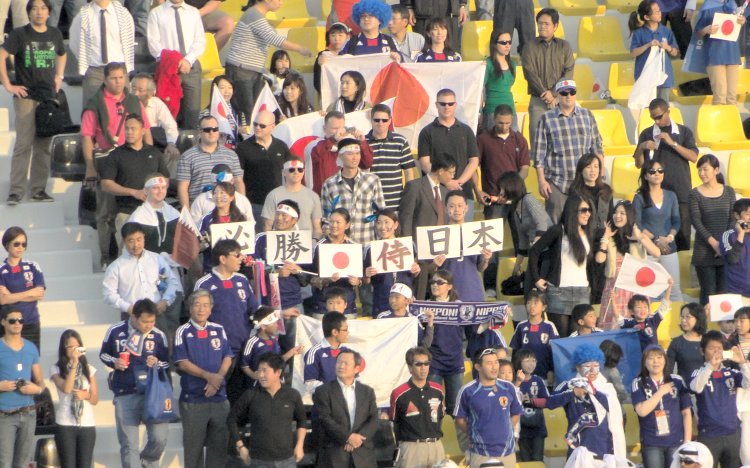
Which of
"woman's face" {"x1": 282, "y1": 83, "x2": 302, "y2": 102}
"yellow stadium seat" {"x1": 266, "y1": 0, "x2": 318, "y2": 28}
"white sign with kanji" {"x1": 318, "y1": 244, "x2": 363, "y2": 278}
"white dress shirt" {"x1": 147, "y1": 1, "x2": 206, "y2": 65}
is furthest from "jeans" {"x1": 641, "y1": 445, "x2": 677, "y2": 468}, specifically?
"yellow stadium seat" {"x1": 266, "y1": 0, "x2": 318, "y2": 28}

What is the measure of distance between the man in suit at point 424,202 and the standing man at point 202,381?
205cm

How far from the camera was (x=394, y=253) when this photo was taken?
14.5m

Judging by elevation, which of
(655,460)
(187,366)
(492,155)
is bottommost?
(655,460)

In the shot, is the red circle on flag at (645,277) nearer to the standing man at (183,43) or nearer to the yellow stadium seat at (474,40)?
the standing man at (183,43)

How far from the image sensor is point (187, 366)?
44.9 ft

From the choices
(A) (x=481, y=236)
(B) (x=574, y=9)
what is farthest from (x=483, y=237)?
(B) (x=574, y=9)

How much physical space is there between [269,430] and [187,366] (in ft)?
2.62

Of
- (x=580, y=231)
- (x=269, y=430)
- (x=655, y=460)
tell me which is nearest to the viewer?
(x=269, y=430)

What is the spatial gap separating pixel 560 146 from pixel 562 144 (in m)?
0.02

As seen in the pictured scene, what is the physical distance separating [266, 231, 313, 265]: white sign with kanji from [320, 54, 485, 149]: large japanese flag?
281 centimetres

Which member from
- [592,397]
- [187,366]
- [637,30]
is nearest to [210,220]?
[187,366]

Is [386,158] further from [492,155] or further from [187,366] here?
[187,366]

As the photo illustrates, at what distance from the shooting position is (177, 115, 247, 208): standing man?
15180 mm

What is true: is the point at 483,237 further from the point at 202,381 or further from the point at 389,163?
the point at 202,381
